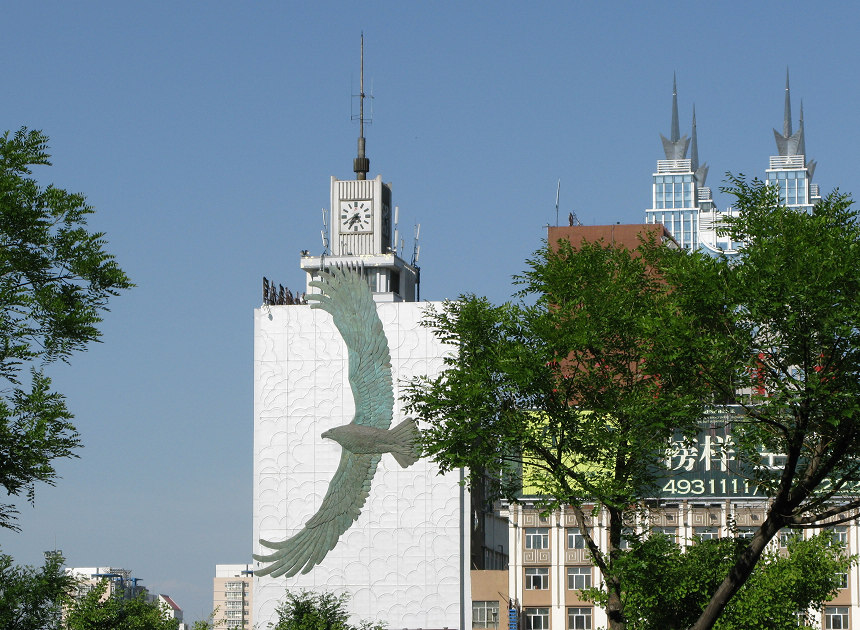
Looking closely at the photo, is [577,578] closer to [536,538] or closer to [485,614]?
[536,538]

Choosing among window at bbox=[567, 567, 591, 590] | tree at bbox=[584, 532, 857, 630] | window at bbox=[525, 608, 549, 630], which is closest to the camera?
tree at bbox=[584, 532, 857, 630]

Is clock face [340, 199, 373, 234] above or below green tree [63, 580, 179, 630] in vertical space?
above

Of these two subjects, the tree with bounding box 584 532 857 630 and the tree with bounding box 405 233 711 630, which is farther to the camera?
the tree with bounding box 584 532 857 630

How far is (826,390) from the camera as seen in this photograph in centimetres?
3569

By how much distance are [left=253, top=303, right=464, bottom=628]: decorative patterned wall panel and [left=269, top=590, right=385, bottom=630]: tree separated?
240cm

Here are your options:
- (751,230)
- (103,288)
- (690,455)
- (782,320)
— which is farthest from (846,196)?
(690,455)

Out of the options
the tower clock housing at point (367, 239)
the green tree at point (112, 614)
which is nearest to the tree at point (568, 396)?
the green tree at point (112, 614)

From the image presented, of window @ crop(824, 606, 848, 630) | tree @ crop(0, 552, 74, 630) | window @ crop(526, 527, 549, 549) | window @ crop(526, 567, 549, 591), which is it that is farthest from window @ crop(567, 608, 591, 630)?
tree @ crop(0, 552, 74, 630)

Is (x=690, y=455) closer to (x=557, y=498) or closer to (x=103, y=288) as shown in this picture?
(x=557, y=498)

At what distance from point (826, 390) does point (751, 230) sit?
5.99m

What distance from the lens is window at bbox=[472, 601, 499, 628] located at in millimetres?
115750

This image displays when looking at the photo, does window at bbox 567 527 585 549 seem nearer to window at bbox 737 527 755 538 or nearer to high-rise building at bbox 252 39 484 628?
high-rise building at bbox 252 39 484 628

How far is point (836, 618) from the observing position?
107 meters

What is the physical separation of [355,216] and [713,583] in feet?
251
